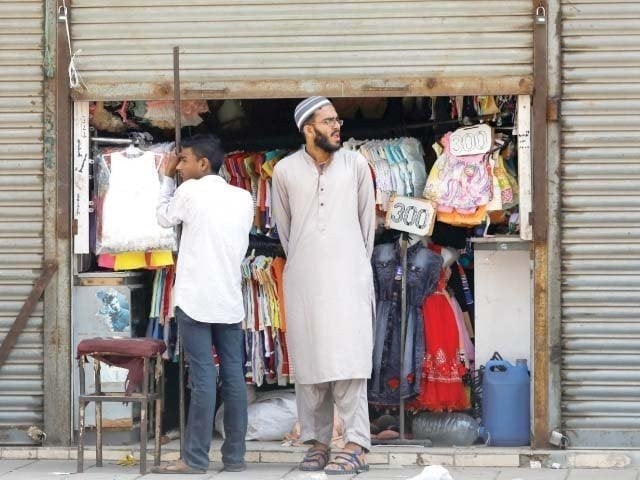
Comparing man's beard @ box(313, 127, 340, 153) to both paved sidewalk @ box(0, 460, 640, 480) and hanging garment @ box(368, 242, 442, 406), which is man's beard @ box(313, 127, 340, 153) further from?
paved sidewalk @ box(0, 460, 640, 480)

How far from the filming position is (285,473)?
8.17 m

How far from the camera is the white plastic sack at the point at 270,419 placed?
9.26 metres

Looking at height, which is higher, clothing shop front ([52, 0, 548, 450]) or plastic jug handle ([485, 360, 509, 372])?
clothing shop front ([52, 0, 548, 450])

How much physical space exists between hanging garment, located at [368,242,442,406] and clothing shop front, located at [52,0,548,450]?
1 centimetres

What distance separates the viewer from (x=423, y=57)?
8648mm

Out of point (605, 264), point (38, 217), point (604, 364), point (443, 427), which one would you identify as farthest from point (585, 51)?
point (38, 217)

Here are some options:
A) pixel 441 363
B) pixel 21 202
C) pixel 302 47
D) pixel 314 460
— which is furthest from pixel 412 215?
pixel 21 202

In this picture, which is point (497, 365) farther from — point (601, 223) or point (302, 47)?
point (302, 47)

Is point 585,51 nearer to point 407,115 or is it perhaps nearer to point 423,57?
point 423,57

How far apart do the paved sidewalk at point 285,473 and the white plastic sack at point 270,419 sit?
0.64m

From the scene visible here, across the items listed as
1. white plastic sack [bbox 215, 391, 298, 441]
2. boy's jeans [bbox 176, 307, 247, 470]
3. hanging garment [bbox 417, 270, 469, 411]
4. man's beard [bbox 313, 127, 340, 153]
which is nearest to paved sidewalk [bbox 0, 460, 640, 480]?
boy's jeans [bbox 176, 307, 247, 470]

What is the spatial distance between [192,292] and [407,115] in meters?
2.82

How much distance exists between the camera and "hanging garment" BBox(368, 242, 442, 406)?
30.7 feet

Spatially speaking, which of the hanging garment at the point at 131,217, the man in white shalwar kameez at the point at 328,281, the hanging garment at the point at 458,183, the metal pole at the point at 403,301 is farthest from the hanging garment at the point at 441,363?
the hanging garment at the point at 131,217
